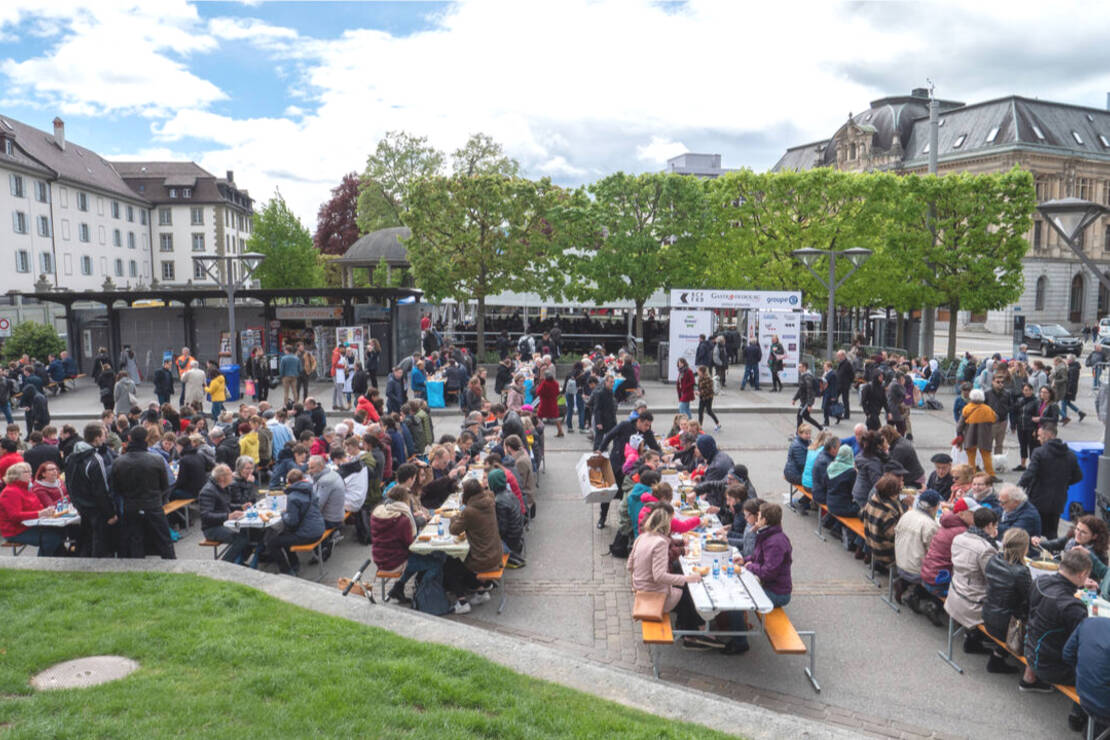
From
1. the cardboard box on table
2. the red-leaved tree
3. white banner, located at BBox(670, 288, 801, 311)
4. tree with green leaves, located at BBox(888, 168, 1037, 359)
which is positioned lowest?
the cardboard box on table

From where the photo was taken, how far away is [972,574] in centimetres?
726

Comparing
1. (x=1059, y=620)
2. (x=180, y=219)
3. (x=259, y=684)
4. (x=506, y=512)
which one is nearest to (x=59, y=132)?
(x=180, y=219)

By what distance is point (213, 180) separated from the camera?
241 feet

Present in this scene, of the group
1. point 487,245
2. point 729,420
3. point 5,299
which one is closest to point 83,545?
point 729,420

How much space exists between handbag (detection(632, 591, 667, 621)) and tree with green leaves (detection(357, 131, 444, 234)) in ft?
160

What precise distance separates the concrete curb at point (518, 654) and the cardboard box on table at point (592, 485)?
3.95m

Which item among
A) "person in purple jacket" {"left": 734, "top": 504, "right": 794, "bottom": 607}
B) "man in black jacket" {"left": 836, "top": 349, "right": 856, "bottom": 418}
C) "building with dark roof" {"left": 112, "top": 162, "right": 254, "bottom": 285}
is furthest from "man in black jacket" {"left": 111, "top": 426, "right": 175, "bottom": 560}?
"building with dark roof" {"left": 112, "top": 162, "right": 254, "bottom": 285}

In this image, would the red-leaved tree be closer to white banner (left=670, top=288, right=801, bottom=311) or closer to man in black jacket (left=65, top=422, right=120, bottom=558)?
white banner (left=670, top=288, right=801, bottom=311)

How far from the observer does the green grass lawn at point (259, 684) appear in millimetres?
5316

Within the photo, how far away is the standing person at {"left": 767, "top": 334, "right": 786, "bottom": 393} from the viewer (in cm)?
2555

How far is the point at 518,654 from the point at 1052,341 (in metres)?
44.4

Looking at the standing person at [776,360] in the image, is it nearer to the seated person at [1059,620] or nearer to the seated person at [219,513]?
the seated person at [219,513]

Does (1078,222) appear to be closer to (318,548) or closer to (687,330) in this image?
(318,548)

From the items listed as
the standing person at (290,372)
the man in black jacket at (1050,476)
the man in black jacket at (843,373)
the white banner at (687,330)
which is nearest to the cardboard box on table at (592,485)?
the man in black jacket at (1050,476)
